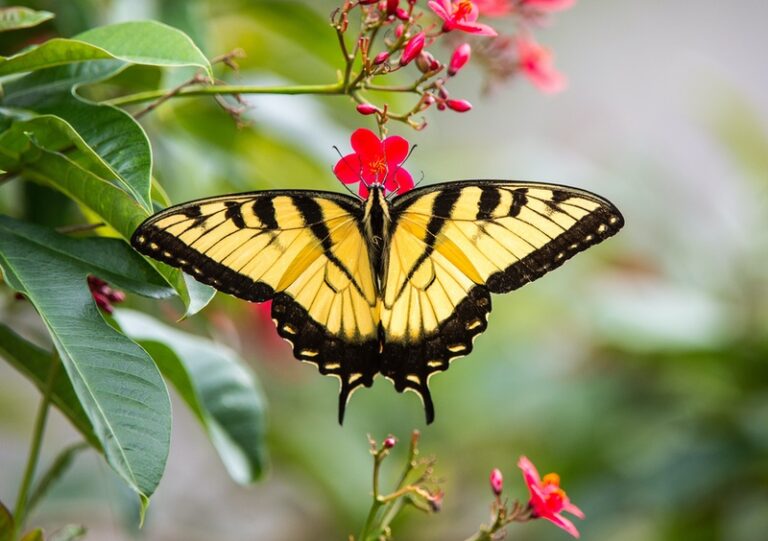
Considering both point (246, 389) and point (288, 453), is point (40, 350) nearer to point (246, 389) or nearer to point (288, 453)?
point (246, 389)

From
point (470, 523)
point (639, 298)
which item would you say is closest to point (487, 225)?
point (639, 298)

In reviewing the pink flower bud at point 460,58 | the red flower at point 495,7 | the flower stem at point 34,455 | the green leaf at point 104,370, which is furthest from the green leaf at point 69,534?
the red flower at point 495,7

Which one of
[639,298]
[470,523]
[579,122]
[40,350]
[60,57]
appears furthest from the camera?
[579,122]

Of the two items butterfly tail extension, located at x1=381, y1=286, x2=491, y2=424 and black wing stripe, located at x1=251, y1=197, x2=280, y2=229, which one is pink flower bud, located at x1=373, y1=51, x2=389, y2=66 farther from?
butterfly tail extension, located at x1=381, y1=286, x2=491, y2=424

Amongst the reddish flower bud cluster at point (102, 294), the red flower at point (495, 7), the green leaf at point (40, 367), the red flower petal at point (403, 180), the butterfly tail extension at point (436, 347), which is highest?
the red flower at point (495, 7)

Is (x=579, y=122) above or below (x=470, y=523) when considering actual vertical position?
above

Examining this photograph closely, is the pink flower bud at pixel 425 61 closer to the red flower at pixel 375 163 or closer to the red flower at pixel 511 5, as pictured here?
the red flower at pixel 375 163

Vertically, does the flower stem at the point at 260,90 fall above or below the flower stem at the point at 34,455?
above

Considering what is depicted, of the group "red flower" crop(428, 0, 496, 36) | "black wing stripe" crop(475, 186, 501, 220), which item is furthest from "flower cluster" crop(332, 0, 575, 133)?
"black wing stripe" crop(475, 186, 501, 220)
